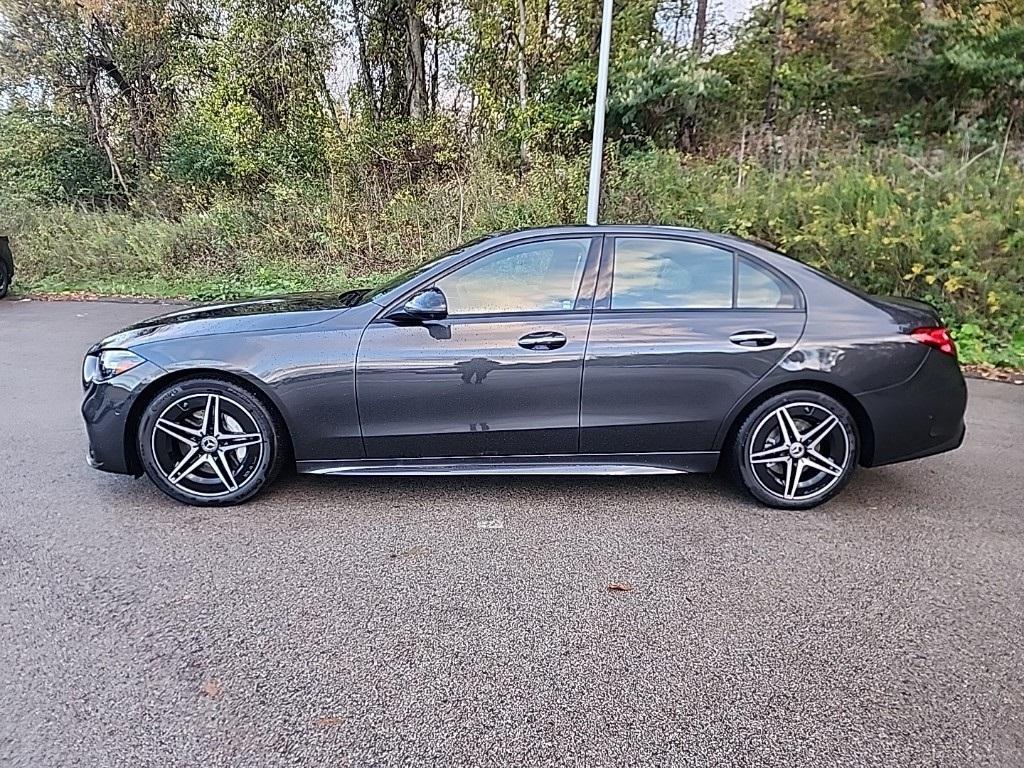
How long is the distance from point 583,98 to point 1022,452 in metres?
10.0

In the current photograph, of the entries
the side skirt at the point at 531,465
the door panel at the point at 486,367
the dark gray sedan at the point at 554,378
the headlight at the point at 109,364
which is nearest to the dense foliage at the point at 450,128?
the dark gray sedan at the point at 554,378

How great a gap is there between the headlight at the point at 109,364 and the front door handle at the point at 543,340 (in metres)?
1.88

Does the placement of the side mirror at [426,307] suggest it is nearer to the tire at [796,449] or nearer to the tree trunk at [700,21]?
the tire at [796,449]

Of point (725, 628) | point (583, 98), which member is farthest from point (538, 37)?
point (725, 628)

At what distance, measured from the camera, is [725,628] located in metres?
2.70

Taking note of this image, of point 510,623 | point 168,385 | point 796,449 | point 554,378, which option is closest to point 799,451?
point 796,449

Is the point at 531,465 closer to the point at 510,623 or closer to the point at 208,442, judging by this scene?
the point at 510,623

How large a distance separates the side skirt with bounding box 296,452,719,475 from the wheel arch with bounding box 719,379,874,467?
0.20 meters

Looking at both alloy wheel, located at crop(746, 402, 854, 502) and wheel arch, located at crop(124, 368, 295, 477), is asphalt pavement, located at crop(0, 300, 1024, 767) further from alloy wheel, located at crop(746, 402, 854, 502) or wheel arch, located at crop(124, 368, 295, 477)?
wheel arch, located at crop(124, 368, 295, 477)

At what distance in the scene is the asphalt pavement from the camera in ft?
7.03

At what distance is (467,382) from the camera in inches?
142

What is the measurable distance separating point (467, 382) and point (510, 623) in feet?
4.17

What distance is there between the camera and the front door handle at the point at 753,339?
144 inches

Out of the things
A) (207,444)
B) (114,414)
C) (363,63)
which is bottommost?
(207,444)
